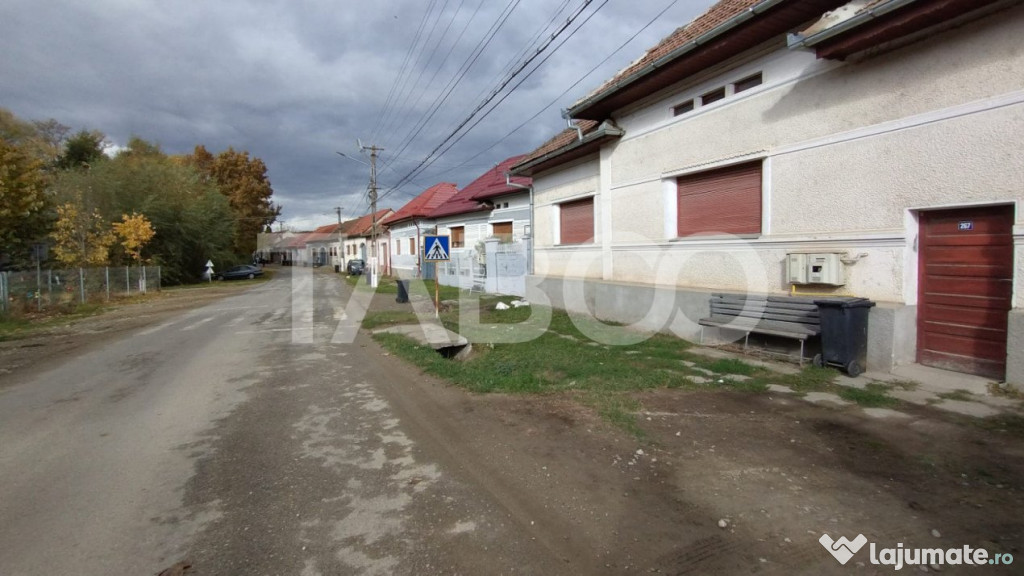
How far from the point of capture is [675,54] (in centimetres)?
820

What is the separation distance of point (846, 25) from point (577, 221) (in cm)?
746

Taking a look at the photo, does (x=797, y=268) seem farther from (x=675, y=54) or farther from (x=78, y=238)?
(x=78, y=238)

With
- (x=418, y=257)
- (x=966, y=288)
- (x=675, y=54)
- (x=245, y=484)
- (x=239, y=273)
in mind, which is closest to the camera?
(x=245, y=484)

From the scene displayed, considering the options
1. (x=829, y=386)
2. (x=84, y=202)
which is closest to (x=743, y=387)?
(x=829, y=386)

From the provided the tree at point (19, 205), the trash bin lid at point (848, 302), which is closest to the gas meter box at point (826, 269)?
the trash bin lid at point (848, 302)

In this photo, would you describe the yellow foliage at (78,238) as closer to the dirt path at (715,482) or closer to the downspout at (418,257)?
the downspout at (418,257)

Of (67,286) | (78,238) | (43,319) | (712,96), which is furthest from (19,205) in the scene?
(712,96)

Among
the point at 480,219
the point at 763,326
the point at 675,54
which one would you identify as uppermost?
the point at 675,54

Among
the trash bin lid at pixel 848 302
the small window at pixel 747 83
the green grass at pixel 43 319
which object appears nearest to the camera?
the trash bin lid at pixel 848 302

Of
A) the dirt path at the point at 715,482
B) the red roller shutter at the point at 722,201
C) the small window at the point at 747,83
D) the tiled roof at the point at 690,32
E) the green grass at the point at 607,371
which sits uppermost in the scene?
the tiled roof at the point at 690,32

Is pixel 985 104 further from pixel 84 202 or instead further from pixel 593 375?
pixel 84 202

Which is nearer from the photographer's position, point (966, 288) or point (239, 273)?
point (966, 288)

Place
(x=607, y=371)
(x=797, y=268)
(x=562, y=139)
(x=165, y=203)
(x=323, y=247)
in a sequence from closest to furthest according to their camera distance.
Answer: (x=607, y=371), (x=797, y=268), (x=562, y=139), (x=165, y=203), (x=323, y=247)

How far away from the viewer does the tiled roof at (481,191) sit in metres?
20.3
